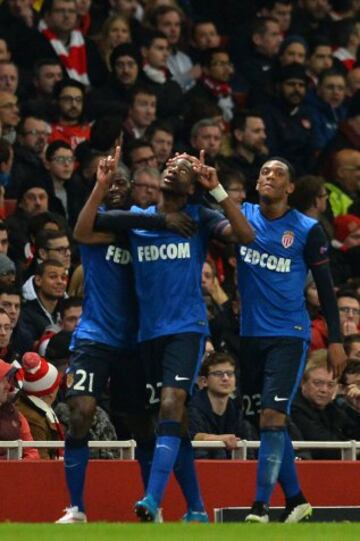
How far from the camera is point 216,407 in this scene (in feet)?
46.5

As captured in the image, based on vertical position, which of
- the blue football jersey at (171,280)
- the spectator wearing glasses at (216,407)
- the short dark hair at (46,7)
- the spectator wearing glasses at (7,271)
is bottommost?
the spectator wearing glasses at (216,407)

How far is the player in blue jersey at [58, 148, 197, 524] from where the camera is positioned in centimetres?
1179

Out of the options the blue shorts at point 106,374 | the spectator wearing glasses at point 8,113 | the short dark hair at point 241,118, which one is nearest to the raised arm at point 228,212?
the blue shorts at point 106,374

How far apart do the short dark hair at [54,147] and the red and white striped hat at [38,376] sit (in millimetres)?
4011

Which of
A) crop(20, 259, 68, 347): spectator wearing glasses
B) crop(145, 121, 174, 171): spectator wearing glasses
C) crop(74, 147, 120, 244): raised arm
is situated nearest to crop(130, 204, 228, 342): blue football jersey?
crop(74, 147, 120, 244): raised arm

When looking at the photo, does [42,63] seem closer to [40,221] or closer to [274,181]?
[40,221]

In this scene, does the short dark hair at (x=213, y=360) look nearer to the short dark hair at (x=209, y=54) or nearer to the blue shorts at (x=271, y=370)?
the blue shorts at (x=271, y=370)

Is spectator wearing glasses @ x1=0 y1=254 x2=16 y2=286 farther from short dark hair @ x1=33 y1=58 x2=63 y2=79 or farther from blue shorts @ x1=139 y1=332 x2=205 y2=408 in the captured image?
short dark hair @ x1=33 y1=58 x2=63 y2=79

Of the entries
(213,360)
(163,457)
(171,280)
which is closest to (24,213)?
(213,360)

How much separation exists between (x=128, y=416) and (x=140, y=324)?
2.07 feet

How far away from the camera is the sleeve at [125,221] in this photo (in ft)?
38.7

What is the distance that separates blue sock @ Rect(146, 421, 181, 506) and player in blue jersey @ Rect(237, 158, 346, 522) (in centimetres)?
79

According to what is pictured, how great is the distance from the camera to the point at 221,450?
13938 millimetres

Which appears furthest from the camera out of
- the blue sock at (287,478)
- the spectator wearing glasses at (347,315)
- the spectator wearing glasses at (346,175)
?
the spectator wearing glasses at (346,175)
